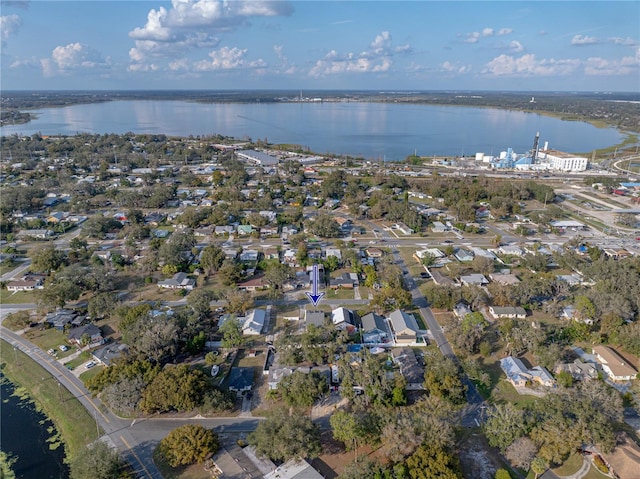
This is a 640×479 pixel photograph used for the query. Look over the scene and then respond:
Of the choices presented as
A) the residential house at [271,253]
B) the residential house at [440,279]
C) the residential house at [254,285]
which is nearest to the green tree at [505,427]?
the residential house at [440,279]

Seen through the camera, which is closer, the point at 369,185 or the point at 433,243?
the point at 433,243

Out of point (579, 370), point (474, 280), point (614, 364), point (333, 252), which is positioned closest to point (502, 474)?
point (579, 370)

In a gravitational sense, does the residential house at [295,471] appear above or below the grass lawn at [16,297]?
above

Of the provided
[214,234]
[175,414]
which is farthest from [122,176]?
[175,414]

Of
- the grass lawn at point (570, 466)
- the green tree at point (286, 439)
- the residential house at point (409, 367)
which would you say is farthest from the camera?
the residential house at point (409, 367)

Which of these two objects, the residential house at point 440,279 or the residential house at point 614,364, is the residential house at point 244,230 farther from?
the residential house at point 614,364

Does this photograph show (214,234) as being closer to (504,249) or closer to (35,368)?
(35,368)
